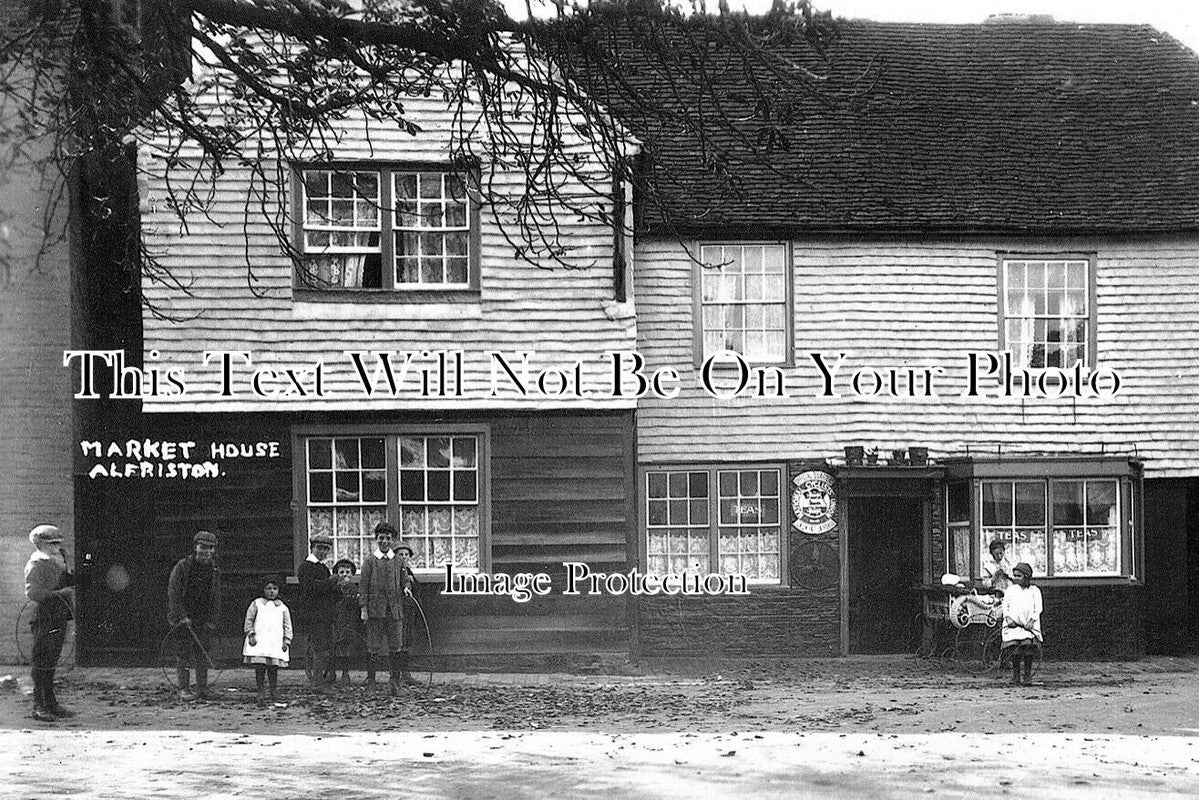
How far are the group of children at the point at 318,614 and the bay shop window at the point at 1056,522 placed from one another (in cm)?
670

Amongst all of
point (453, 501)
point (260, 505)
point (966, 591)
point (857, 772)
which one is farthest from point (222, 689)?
point (966, 591)

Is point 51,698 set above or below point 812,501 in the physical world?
below

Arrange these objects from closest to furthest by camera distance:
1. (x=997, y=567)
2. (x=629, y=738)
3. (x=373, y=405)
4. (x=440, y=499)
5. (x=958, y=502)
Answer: (x=629, y=738), (x=373, y=405), (x=440, y=499), (x=997, y=567), (x=958, y=502)

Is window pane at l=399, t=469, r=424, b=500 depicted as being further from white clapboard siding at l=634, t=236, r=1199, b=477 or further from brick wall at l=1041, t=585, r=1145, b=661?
brick wall at l=1041, t=585, r=1145, b=661

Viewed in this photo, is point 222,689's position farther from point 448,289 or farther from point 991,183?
point 991,183

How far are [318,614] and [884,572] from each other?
6.81 metres

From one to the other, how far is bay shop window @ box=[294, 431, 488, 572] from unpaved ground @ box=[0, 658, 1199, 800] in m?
1.48

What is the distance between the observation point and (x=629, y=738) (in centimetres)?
1100

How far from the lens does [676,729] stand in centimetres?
1155

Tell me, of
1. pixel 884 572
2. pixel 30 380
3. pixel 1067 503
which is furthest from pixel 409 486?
pixel 1067 503

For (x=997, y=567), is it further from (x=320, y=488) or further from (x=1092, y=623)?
(x=320, y=488)

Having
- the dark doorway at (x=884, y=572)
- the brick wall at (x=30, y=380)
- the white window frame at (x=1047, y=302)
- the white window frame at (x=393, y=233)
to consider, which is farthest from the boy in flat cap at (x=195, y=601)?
the white window frame at (x=1047, y=302)

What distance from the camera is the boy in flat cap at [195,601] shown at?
44.2 feet

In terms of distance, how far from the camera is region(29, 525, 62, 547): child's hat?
1152 cm
